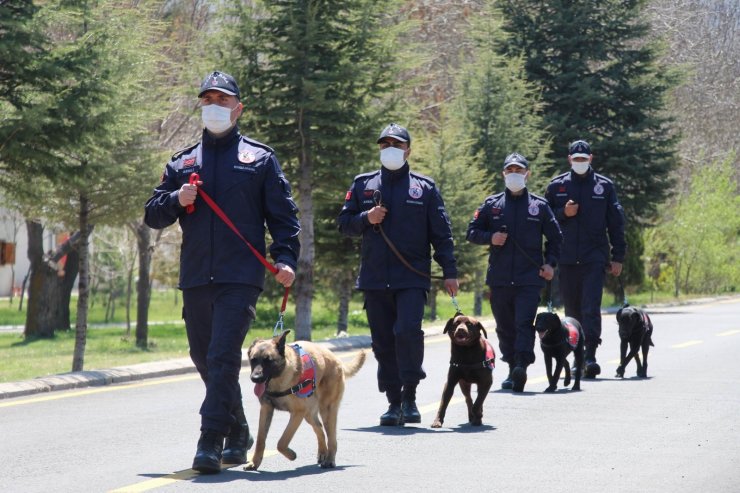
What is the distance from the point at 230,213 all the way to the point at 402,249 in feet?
8.49

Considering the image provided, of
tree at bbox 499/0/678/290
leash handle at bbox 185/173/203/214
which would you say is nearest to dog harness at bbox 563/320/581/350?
leash handle at bbox 185/173/203/214

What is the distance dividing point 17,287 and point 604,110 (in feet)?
118

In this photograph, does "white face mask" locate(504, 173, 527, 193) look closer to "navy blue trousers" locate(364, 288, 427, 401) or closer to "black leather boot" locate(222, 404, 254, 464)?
"navy blue trousers" locate(364, 288, 427, 401)

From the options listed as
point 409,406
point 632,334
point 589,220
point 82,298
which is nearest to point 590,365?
point 632,334

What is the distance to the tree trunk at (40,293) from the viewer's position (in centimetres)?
3425

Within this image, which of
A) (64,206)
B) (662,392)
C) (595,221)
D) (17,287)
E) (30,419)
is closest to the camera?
(30,419)

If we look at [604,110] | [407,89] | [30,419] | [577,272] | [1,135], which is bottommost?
[30,419]

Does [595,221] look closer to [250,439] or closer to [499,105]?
[250,439]

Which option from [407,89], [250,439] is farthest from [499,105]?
[250,439]

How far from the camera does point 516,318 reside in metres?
13.0

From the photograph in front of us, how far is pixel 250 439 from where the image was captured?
8406mm

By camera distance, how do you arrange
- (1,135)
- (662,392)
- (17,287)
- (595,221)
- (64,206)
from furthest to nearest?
1. (17,287)
2. (64,206)
3. (1,135)
4. (595,221)
5. (662,392)

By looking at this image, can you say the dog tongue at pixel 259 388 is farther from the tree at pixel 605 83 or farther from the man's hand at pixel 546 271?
the tree at pixel 605 83

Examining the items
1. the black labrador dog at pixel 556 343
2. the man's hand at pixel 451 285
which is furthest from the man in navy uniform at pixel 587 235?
the man's hand at pixel 451 285
